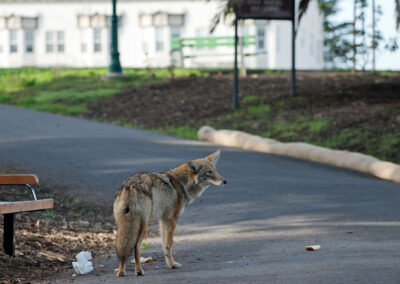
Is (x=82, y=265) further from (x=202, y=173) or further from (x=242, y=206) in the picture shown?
(x=242, y=206)

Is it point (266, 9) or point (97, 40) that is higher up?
point (97, 40)

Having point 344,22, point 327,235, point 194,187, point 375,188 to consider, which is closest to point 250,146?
point 375,188

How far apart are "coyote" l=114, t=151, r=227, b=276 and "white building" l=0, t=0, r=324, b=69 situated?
142 feet

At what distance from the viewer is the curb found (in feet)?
50.6

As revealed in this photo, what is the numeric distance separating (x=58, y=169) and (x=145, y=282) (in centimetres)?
799

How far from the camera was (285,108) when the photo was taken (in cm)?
2316

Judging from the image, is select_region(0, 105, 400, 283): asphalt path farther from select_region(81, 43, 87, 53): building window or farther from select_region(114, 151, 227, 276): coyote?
select_region(81, 43, 87, 53): building window

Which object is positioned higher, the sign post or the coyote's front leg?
the sign post

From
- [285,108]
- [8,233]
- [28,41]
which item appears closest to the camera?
[8,233]

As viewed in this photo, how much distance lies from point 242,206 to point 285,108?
11.4 meters

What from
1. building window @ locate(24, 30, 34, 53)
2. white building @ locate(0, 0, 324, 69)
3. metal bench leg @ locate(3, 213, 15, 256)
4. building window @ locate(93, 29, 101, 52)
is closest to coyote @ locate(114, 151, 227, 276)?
metal bench leg @ locate(3, 213, 15, 256)

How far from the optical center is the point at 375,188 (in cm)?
1370

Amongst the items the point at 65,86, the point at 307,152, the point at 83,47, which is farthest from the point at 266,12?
the point at 83,47

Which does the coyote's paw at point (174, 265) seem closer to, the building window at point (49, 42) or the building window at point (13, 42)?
the building window at point (49, 42)
